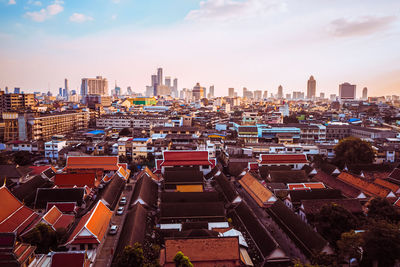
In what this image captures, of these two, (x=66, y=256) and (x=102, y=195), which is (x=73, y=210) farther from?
(x=66, y=256)

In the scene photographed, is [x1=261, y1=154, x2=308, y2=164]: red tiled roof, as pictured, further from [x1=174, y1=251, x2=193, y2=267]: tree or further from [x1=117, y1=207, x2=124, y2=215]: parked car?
[x1=174, y1=251, x2=193, y2=267]: tree

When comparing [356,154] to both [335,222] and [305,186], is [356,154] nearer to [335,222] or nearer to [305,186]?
[305,186]

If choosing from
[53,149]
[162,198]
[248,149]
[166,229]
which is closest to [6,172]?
[53,149]

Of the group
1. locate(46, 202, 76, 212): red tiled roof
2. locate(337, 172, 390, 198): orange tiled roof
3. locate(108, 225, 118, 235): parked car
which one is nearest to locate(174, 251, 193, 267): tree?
locate(108, 225, 118, 235): parked car

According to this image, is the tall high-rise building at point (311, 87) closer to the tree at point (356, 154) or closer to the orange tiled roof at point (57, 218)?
the tree at point (356, 154)

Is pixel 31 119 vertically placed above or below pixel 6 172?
above
